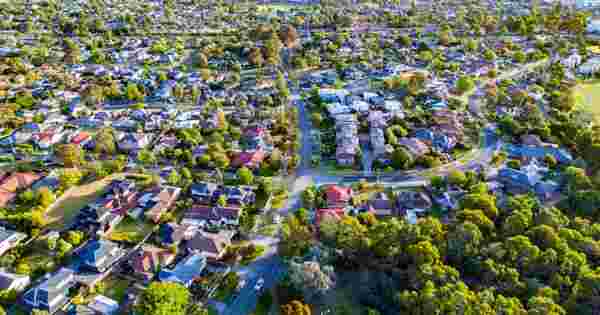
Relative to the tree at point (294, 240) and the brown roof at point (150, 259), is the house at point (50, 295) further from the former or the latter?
the tree at point (294, 240)

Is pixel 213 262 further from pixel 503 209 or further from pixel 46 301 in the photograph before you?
pixel 503 209

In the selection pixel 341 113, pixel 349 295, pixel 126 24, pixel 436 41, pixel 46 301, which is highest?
pixel 126 24

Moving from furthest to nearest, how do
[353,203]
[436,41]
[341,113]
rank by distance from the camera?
[436,41], [341,113], [353,203]

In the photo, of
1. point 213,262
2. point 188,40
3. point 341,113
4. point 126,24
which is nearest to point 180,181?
point 213,262

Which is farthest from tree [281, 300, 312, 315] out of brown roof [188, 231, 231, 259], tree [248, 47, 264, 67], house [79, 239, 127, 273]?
tree [248, 47, 264, 67]

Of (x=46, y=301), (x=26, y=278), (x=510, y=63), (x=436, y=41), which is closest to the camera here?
(x=46, y=301)

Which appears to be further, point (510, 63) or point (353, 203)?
point (510, 63)

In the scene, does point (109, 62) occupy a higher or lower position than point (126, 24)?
lower

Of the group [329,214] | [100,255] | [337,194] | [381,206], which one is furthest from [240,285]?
[381,206]

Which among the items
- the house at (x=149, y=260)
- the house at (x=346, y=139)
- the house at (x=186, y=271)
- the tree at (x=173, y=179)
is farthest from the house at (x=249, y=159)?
the house at (x=186, y=271)
